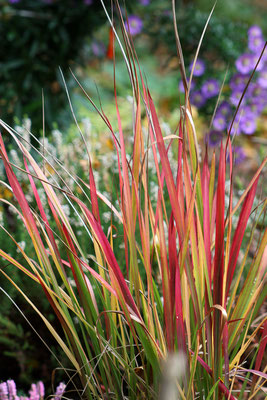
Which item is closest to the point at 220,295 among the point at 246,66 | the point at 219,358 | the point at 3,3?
the point at 219,358

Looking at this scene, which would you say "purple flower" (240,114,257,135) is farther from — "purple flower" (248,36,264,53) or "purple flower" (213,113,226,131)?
"purple flower" (248,36,264,53)

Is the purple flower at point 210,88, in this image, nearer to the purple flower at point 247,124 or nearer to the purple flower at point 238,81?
the purple flower at point 238,81

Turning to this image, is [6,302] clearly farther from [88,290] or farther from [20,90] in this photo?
[20,90]

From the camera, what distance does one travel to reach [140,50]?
4.27 m

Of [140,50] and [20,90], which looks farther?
[140,50]

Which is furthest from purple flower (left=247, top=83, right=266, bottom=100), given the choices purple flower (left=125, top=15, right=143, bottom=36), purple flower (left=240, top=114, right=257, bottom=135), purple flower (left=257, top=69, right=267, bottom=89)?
purple flower (left=125, top=15, right=143, bottom=36)

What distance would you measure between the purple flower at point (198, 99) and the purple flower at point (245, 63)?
0.28 meters

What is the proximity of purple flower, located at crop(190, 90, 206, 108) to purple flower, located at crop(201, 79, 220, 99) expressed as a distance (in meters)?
0.03

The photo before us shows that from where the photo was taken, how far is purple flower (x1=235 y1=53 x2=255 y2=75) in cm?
250

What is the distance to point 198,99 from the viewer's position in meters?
2.63

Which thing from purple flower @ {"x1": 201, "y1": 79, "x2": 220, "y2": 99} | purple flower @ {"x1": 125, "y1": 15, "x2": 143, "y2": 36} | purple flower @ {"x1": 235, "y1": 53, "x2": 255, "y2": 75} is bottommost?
purple flower @ {"x1": 201, "y1": 79, "x2": 220, "y2": 99}

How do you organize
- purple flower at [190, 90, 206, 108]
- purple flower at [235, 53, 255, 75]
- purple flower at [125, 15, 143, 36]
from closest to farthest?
purple flower at [235, 53, 255, 75]
purple flower at [190, 90, 206, 108]
purple flower at [125, 15, 143, 36]

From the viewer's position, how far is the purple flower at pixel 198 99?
2.62m

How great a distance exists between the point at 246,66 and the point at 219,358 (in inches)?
85.3
